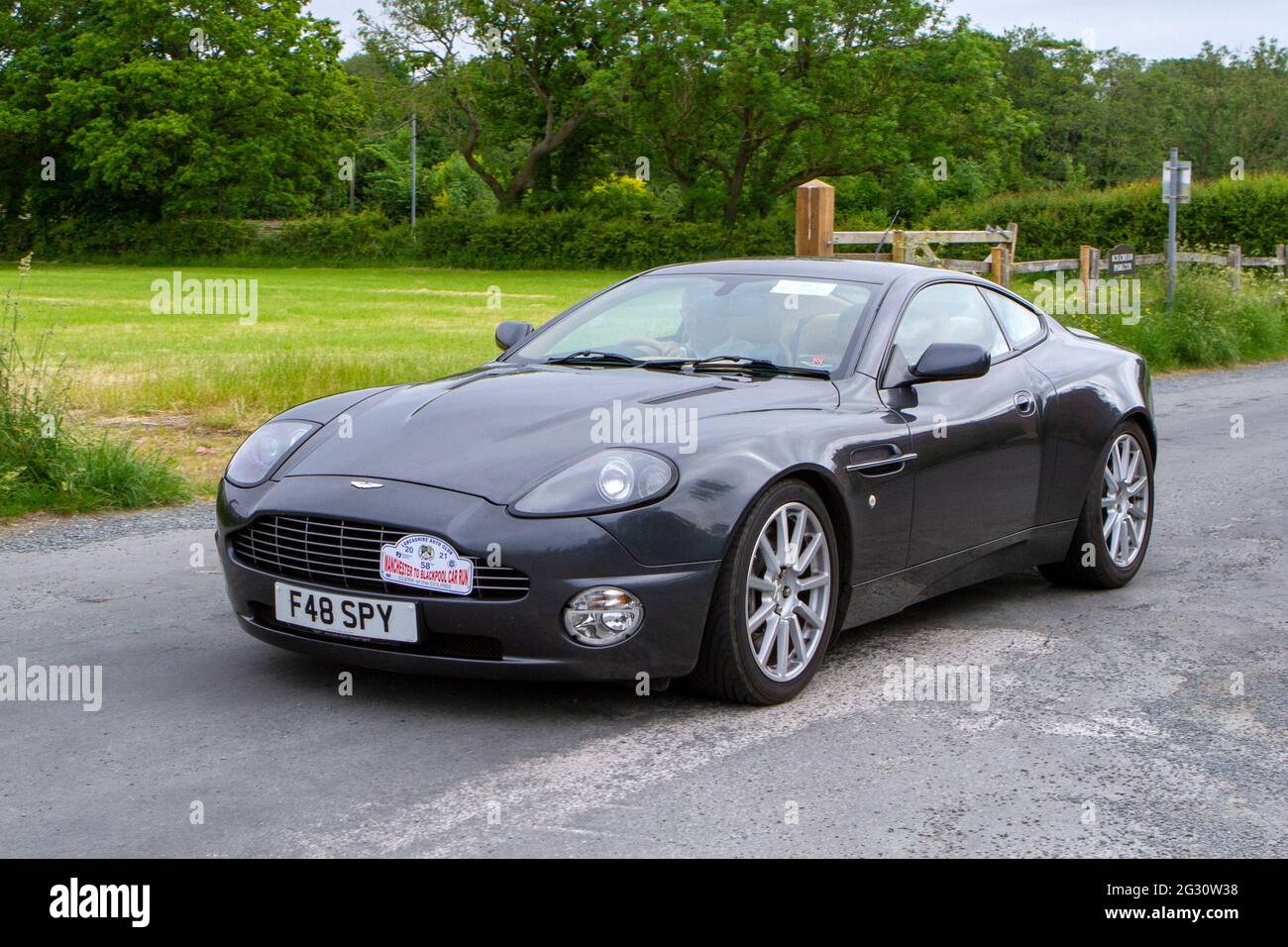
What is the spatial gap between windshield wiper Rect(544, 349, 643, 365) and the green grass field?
4.33 metres

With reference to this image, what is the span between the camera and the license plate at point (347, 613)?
4.51 meters

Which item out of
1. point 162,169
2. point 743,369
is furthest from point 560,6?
point 743,369

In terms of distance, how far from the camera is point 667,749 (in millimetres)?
4406

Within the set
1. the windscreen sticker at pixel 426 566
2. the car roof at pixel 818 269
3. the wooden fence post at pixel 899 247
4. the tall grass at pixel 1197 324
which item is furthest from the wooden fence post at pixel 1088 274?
the windscreen sticker at pixel 426 566

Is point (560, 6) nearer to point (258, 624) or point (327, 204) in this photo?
point (327, 204)

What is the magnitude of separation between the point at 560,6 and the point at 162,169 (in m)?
17.5

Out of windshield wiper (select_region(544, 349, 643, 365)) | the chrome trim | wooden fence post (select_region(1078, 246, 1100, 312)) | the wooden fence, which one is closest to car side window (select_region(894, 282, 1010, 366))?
the chrome trim

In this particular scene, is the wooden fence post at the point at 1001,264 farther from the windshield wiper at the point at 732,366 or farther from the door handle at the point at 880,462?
the door handle at the point at 880,462

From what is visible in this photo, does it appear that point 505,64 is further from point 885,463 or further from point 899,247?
point 885,463

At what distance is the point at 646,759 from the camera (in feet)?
14.1

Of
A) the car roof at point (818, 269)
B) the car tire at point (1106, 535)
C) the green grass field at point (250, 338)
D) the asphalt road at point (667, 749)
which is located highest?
the car roof at point (818, 269)

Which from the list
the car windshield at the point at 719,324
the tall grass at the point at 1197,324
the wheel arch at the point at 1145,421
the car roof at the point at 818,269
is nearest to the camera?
the car windshield at the point at 719,324

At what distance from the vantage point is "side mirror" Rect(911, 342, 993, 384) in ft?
18.0

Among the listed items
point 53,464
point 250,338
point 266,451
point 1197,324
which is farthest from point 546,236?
point 266,451
